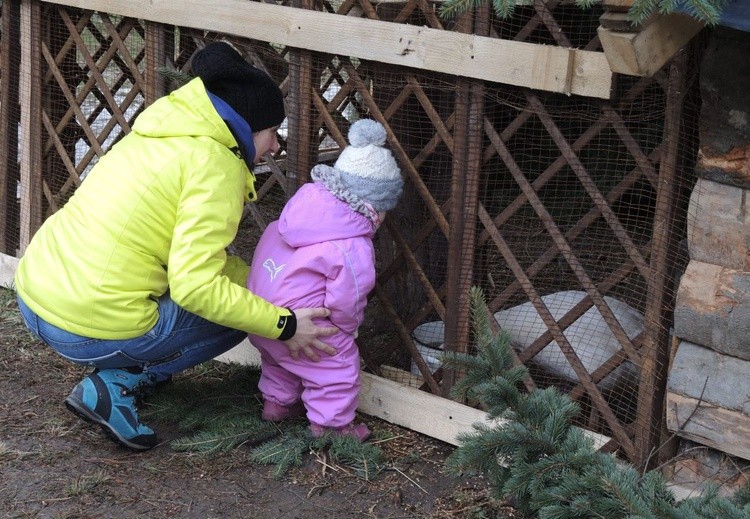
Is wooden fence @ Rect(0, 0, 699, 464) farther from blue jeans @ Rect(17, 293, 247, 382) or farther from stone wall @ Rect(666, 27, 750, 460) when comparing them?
blue jeans @ Rect(17, 293, 247, 382)

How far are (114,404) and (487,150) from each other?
1.62m

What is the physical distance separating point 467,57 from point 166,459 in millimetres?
1817

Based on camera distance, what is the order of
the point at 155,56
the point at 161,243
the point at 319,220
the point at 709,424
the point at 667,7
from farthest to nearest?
the point at 155,56, the point at 319,220, the point at 161,243, the point at 709,424, the point at 667,7

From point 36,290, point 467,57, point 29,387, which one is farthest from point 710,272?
point 29,387

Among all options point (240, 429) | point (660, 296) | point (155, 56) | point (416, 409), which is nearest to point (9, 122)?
point (155, 56)

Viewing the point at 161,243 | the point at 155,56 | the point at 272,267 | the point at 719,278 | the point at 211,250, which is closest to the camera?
the point at 719,278

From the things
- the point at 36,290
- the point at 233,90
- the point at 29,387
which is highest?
the point at 233,90

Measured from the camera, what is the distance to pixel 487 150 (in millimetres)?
3420

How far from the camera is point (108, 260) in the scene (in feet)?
10.6

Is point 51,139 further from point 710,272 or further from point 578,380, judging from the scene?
point 710,272

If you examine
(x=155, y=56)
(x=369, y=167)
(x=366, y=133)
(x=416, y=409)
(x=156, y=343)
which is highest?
(x=155, y=56)

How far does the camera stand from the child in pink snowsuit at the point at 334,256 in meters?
3.38

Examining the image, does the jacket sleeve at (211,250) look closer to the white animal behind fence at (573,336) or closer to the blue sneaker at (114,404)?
the blue sneaker at (114,404)

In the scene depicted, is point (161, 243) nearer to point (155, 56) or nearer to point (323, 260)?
point (323, 260)
